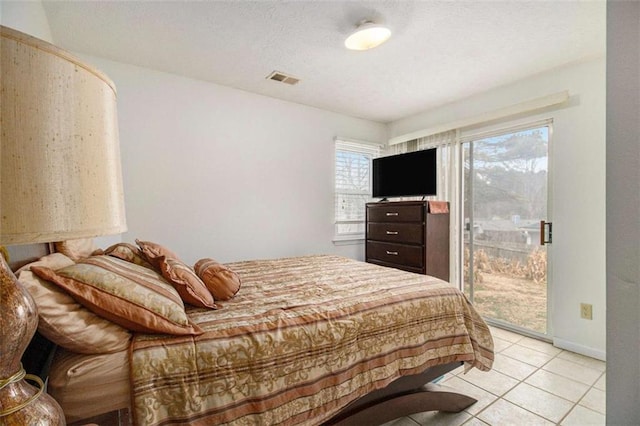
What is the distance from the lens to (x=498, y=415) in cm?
182

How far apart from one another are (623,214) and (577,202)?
253cm

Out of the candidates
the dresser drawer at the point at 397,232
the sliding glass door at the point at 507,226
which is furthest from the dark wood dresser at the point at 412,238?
the sliding glass door at the point at 507,226

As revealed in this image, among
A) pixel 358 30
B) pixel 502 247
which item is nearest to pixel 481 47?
pixel 358 30

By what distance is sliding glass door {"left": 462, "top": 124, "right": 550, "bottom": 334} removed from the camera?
2996 millimetres

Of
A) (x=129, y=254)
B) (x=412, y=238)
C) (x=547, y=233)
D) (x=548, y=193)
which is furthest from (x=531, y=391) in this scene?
(x=129, y=254)

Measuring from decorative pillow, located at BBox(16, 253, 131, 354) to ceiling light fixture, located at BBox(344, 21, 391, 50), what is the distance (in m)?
2.28

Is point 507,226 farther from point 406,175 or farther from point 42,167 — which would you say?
point 42,167

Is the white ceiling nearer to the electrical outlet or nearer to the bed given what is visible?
the bed

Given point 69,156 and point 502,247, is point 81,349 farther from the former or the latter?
point 502,247

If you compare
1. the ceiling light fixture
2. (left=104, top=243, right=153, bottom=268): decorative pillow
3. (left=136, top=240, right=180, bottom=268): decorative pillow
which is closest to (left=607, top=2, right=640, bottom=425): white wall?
the ceiling light fixture

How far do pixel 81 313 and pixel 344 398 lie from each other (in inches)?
42.9

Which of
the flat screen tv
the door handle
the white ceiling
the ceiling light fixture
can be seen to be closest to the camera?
the white ceiling

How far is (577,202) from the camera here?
2.67 meters

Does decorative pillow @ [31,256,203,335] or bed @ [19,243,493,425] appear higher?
decorative pillow @ [31,256,203,335]
